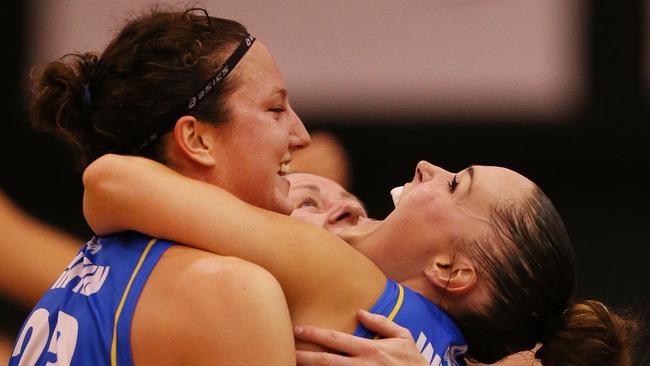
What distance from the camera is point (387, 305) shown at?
2373mm

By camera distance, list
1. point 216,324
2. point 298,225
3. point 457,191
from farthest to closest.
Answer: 1. point 457,191
2. point 298,225
3. point 216,324

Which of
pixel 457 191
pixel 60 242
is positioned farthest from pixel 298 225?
pixel 60 242

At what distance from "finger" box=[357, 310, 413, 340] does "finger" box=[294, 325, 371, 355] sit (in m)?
0.04

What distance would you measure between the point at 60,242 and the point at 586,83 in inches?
92.3

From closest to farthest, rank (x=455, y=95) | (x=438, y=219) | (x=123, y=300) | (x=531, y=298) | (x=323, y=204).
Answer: (x=123, y=300)
(x=531, y=298)
(x=438, y=219)
(x=323, y=204)
(x=455, y=95)

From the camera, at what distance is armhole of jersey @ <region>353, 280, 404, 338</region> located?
7.70 ft

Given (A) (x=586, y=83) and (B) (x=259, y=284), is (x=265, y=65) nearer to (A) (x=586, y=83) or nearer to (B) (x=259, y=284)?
(B) (x=259, y=284)

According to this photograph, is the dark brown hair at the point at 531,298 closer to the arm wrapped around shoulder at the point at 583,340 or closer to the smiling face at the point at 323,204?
the arm wrapped around shoulder at the point at 583,340

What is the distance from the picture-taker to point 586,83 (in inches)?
179

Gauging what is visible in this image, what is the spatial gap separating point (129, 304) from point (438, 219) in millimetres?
903

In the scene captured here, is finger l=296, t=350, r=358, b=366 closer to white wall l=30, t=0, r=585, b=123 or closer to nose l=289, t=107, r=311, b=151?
nose l=289, t=107, r=311, b=151

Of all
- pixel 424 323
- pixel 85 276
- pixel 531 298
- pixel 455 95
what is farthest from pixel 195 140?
pixel 455 95

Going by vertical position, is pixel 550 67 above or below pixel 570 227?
above

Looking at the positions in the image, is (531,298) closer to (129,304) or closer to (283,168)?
(283,168)
